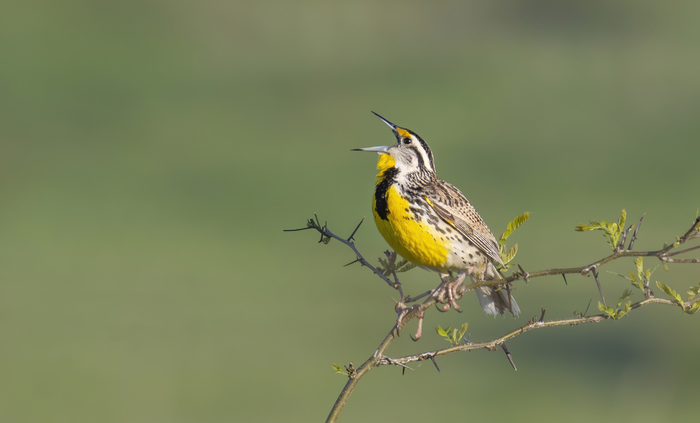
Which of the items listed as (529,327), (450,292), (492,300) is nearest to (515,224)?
(529,327)

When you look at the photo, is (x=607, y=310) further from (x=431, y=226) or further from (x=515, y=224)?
(x=431, y=226)

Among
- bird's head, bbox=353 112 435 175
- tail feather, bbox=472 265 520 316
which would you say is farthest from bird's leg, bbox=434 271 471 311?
bird's head, bbox=353 112 435 175

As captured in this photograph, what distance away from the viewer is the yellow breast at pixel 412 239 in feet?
3.99

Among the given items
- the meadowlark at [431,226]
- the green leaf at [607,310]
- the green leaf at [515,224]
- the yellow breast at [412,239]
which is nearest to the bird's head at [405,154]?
the meadowlark at [431,226]

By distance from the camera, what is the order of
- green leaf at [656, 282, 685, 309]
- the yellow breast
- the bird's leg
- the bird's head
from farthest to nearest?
the bird's head, the yellow breast, the bird's leg, green leaf at [656, 282, 685, 309]

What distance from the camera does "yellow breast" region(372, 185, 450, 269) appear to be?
1.22 metres

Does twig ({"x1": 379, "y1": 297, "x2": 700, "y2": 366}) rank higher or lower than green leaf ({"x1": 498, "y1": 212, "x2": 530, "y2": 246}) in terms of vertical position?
lower

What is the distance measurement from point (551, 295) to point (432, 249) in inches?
331

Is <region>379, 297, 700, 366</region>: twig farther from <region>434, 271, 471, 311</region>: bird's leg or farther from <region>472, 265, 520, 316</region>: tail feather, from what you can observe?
<region>472, 265, 520, 316</region>: tail feather

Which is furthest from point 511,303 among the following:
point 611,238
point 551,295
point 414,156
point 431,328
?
point 551,295

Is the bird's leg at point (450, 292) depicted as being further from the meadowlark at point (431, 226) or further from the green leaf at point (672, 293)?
the green leaf at point (672, 293)

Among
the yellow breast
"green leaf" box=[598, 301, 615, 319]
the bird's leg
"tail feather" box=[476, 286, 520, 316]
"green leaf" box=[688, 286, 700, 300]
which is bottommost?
"tail feather" box=[476, 286, 520, 316]

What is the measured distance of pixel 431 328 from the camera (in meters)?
7.93

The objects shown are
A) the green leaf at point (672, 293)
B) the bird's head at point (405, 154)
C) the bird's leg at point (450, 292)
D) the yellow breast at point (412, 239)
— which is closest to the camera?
the green leaf at point (672, 293)
